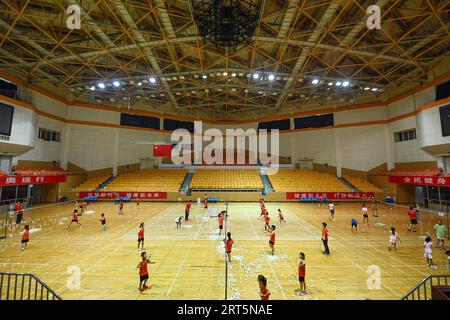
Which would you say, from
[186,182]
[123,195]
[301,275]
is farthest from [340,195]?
[123,195]

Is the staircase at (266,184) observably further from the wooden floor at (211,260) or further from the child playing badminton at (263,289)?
the child playing badminton at (263,289)

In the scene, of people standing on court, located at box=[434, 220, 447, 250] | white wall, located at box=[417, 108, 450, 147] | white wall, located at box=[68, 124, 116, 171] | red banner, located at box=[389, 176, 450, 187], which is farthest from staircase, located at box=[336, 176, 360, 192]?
white wall, located at box=[68, 124, 116, 171]

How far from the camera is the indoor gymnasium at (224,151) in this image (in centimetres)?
912

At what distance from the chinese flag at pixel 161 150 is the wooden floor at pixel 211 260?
58.0 feet

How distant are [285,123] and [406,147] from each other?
16.6m

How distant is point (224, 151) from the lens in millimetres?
39719

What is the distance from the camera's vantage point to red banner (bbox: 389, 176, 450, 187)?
20280 millimetres

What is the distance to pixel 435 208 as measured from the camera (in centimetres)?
2367

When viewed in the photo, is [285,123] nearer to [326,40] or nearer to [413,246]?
[326,40]

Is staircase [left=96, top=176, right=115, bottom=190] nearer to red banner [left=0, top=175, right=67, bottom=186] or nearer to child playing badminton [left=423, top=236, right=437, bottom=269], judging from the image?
red banner [left=0, top=175, right=67, bottom=186]

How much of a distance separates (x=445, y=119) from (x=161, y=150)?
33.9 metres

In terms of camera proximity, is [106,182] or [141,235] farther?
[106,182]

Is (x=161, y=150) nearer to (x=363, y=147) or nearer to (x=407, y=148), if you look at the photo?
(x=363, y=147)

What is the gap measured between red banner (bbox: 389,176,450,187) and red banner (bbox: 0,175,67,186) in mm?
39267
